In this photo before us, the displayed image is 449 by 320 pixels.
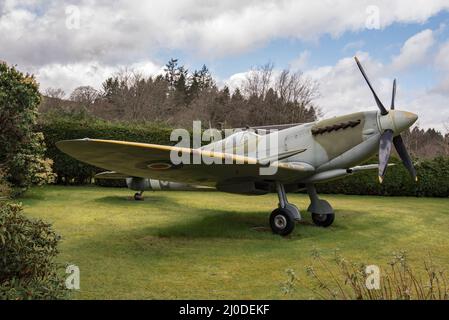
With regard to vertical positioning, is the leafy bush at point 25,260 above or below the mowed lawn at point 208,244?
above

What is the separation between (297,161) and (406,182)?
10664 millimetres

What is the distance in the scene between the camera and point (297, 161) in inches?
309

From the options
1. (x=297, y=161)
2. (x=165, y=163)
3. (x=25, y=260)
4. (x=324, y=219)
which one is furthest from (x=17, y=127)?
(x=25, y=260)

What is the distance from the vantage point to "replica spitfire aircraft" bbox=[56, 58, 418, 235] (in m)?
6.57

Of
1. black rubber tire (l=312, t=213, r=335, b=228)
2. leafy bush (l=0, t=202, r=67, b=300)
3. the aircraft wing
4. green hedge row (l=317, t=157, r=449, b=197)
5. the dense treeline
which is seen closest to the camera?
leafy bush (l=0, t=202, r=67, b=300)

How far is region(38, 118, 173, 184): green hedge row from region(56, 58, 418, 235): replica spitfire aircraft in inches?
411

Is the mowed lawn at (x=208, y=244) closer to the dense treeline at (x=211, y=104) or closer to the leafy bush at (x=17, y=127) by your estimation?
the leafy bush at (x=17, y=127)

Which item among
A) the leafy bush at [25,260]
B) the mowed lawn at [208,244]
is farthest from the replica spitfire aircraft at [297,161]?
the leafy bush at [25,260]

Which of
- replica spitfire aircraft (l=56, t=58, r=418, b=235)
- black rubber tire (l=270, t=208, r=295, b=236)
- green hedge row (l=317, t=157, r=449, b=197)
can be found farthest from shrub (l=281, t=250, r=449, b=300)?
green hedge row (l=317, t=157, r=449, b=197)

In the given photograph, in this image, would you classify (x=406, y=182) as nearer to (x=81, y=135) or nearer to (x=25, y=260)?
(x=81, y=135)

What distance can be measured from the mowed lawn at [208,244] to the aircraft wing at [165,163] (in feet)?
3.89

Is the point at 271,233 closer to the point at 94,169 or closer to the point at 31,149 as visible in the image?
the point at 31,149

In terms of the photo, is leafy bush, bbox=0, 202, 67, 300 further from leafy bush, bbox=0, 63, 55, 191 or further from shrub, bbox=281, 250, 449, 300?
leafy bush, bbox=0, 63, 55, 191

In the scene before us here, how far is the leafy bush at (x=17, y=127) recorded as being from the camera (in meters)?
11.8
